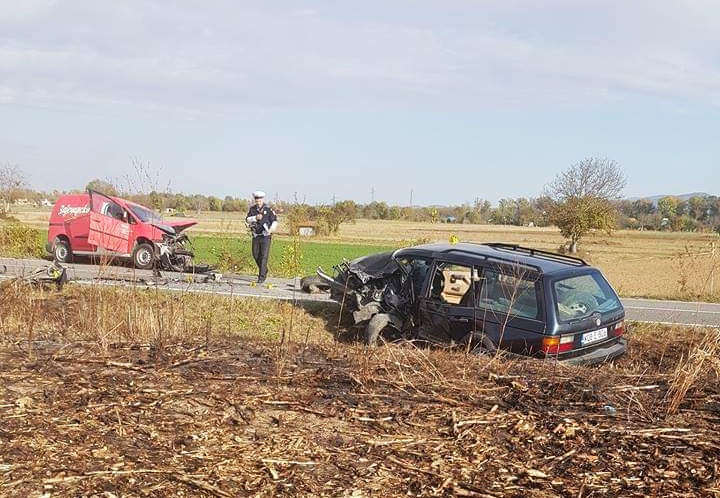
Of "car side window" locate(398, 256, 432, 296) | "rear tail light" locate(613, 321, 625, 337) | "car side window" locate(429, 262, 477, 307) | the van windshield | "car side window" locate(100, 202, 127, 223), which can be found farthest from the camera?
"car side window" locate(100, 202, 127, 223)

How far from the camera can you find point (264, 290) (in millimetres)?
13664

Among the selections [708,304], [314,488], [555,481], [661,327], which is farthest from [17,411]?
[708,304]

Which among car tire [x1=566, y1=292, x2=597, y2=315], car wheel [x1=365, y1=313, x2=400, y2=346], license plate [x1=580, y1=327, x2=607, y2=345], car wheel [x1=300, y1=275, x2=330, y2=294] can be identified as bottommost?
car wheel [x1=365, y1=313, x2=400, y2=346]

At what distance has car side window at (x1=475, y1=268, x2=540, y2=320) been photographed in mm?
7625

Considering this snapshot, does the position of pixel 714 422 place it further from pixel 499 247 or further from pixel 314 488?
pixel 499 247

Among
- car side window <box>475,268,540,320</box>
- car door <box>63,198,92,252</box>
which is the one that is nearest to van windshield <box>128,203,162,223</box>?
car door <box>63,198,92,252</box>

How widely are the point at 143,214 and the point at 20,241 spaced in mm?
7127

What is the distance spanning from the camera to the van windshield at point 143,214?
1669cm

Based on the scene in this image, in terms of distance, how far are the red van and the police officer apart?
8.84 ft

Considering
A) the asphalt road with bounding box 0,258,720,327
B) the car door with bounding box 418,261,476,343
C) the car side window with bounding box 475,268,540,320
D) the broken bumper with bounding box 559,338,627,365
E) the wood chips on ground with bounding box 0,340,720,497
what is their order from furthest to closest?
the asphalt road with bounding box 0,258,720,327
the car door with bounding box 418,261,476,343
the car side window with bounding box 475,268,540,320
the broken bumper with bounding box 559,338,627,365
the wood chips on ground with bounding box 0,340,720,497

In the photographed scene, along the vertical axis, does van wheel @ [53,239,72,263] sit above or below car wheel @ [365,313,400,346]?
above

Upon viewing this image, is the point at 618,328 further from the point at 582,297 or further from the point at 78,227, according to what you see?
the point at 78,227

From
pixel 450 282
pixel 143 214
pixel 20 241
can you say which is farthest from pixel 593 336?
pixel 20 241

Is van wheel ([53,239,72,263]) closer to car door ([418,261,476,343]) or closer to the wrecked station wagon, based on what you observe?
the wrecked station wagon
